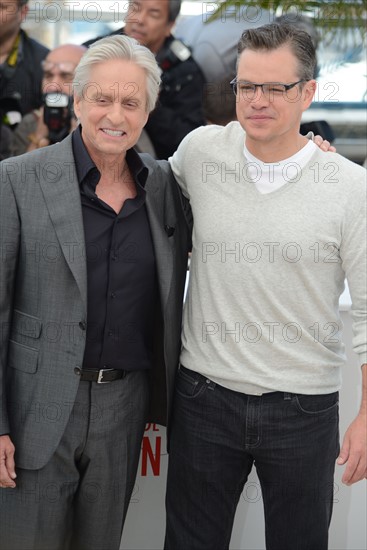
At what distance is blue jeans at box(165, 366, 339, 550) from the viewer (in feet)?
6.79

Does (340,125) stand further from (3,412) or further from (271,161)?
(3,412)

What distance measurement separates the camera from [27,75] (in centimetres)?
356

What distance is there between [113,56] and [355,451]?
1099mm

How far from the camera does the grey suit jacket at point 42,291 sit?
1958 mm

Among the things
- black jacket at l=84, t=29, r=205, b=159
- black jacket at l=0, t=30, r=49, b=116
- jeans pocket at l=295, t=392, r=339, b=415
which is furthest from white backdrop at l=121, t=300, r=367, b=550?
black jacket at l=0, t=30, r=49, b=116

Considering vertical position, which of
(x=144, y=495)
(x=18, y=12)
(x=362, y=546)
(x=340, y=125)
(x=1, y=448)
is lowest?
(x=362, y=546)

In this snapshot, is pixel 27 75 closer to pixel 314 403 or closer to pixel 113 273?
pixel 113 273

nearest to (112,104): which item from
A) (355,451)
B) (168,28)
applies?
(355,451)

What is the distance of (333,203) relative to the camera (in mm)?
1978

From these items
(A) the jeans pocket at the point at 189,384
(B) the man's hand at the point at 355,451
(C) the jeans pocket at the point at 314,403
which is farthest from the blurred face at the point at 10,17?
(B) the man's hand at the point at 355,451

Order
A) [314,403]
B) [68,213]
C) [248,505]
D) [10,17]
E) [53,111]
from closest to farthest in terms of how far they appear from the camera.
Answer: [68,213]
[314,403]
[248,505]
[53,111]
[10,17]

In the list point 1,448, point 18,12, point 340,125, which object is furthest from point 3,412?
point 340,125

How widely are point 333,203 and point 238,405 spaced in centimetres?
54

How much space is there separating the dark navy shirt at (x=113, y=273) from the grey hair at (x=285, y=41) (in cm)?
44
